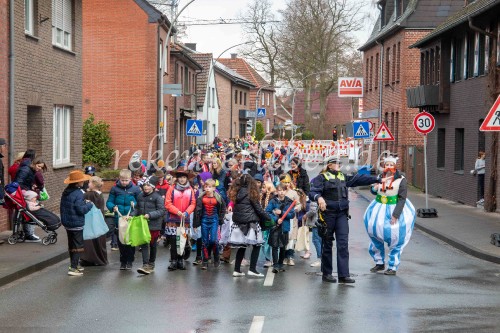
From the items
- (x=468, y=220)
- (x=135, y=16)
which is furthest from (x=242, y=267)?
(x=135, y=16)

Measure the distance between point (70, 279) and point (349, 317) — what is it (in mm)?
4762

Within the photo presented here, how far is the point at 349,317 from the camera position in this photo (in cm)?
952

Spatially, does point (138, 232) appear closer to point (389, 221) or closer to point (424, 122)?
point (389, 221)

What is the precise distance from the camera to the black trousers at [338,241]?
12188 mm

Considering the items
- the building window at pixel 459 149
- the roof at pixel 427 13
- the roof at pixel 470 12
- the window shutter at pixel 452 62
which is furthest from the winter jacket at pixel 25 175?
A: the roof at pixel 427 13

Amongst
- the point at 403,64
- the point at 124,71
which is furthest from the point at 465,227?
the point at 403,64

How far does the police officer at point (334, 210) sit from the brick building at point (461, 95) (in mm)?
10889

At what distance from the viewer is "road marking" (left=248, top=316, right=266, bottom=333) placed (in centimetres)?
876

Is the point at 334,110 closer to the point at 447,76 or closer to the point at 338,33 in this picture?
the point at 338,33

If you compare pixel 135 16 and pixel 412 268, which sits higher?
pixel 135 16

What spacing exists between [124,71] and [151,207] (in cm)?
2276

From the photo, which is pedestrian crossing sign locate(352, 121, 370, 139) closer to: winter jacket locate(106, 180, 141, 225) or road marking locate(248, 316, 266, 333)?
winter jacket locate(106, 180, 141, 225)

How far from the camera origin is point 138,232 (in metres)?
13.2

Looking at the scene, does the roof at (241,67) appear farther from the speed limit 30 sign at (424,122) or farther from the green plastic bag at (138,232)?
the green plastic bag at (138,232)
